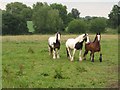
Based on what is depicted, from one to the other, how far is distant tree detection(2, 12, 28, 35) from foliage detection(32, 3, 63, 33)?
22.5 ft

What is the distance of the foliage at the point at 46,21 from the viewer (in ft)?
248

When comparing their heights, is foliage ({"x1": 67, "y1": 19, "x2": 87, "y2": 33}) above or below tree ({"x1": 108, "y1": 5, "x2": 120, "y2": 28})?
below

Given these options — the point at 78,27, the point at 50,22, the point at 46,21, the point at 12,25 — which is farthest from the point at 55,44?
the point at 46,21

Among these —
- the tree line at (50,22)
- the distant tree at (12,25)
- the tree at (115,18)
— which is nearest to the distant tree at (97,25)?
the tree line at (50,22)

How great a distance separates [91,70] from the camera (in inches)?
598

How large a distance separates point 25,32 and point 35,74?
176 feet

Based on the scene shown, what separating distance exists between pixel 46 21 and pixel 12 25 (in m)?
17.8

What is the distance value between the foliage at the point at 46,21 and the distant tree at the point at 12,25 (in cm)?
686

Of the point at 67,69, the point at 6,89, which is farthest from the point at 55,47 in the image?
the point at 6,89

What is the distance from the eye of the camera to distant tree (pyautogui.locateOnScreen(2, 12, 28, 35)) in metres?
63.4

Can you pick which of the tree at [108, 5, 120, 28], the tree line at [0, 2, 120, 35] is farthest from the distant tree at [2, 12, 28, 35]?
the tree at [108, 5, 120, 28]

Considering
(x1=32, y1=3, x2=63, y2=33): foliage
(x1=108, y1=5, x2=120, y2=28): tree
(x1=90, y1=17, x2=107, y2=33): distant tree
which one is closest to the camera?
(x1=90, y1=17, x2=107, y2=33): distant tree

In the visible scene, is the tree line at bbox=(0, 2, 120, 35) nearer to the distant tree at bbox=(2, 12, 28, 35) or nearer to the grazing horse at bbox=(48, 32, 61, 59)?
the distant tree at bbox=(2, 12, 28, 35)

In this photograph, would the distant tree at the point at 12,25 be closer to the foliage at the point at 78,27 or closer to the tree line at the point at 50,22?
the tree line at the point at 50,22
